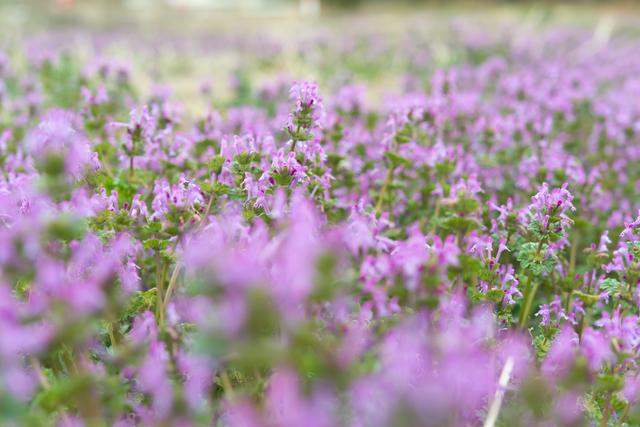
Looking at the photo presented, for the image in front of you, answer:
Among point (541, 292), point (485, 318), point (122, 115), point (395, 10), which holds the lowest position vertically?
Result: point (541, 292)

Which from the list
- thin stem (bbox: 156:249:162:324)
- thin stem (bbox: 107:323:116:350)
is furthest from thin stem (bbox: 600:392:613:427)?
thin stem (bbox: 107:323:116:350)

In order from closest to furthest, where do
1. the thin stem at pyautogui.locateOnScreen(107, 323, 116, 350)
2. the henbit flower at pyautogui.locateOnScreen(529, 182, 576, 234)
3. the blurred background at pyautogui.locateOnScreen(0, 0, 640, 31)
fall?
the thin stem at pyautogui.locateOnScreen(107, 323, 116, 350), the henbit flower at pyautogui.locateOnScreen(529, 182, 576, 234), the blurred background at pyautogui.locateOnScreen(0, 0, 640, 31)

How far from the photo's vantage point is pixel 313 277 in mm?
1079

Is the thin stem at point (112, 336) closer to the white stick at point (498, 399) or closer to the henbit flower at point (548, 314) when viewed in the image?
the white stick at point (498, 399)

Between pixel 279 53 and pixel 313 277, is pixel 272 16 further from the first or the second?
pixel 313 277

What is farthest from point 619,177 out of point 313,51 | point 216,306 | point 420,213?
point 313,51

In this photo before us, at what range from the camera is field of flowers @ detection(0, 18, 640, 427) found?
1141 mm

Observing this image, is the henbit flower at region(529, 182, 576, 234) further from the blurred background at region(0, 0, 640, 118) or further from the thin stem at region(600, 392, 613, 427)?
the blurred background at region(0, 0, 640, 118)

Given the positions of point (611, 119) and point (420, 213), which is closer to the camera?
point (420, 213)

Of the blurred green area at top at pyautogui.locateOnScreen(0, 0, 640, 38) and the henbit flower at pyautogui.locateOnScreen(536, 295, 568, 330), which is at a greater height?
the blurred green area at top at pyautogui.locateOnScreen(0, 0, 640, 38)

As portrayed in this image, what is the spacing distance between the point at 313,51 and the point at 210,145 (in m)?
9.62

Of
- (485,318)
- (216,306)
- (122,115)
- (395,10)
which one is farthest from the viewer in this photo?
(395,10)

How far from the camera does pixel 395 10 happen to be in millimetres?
29594

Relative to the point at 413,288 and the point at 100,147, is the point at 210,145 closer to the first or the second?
the point at 100,147
